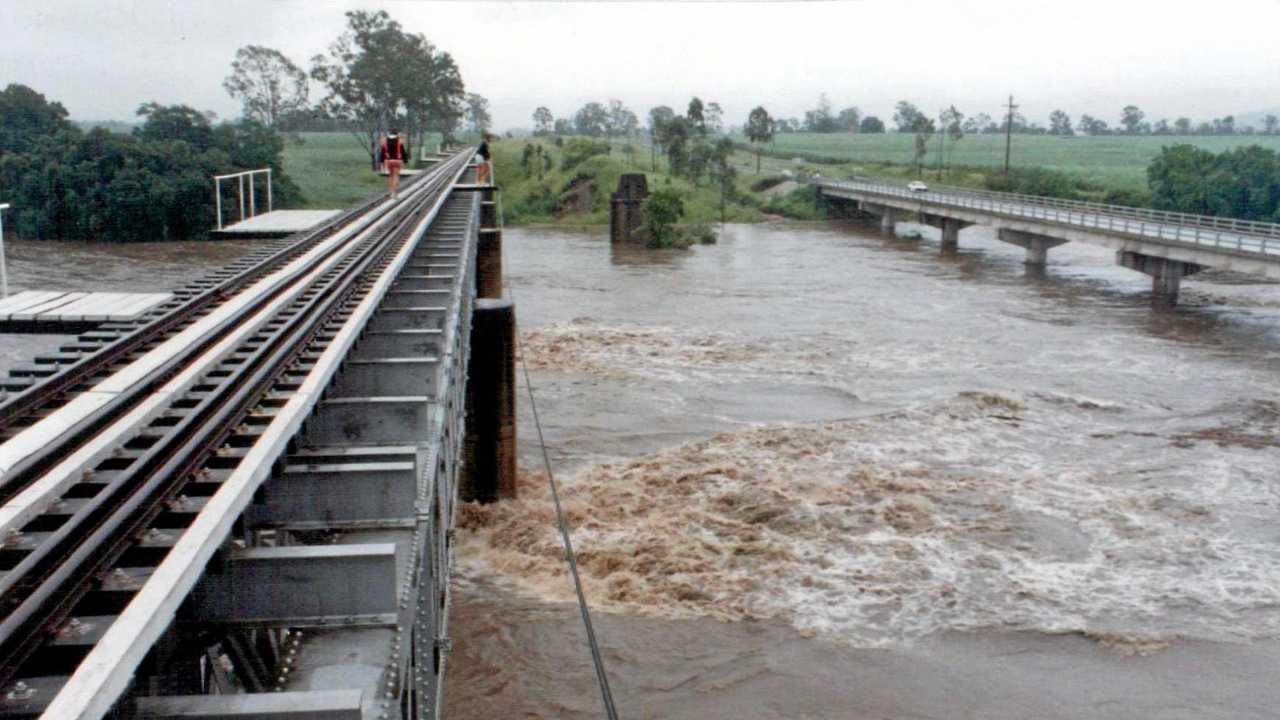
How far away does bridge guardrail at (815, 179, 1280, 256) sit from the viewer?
39.9 meters

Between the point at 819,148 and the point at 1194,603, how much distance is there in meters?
160

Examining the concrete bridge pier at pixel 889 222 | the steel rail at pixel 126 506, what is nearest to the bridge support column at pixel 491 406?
the steel rail at pixel 126 506

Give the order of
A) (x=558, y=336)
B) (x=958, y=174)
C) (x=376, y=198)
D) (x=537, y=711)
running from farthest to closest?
(x=958, y=174) → (x=558, y=336) → (x=376, y=198) → (x=537, y=711)

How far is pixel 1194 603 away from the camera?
50.0 ft

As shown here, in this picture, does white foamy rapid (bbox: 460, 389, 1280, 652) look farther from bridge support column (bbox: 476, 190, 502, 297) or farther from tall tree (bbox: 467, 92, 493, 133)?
tall tree (bbox: 467, 92, 493, 133)

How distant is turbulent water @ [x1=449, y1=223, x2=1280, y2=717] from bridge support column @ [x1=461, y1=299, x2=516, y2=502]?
69 centimetres

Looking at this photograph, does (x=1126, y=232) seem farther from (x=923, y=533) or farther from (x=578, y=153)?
(x=578, y=153)

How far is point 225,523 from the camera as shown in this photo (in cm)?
496

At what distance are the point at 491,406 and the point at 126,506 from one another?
14.0m

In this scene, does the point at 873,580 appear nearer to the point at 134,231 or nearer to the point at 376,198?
the point at 376,198

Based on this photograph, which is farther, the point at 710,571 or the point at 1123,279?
the point at 1123,279

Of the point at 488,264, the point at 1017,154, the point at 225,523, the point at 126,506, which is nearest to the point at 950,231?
the point at 488,264

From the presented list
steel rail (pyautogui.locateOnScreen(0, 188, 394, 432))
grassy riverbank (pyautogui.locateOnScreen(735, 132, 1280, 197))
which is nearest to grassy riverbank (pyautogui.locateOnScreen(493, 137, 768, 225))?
grassy riverbank (pyautogui.locateOnScreen(735, 132, 1280, 197))

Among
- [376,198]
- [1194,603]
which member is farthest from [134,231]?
[1194,603]
